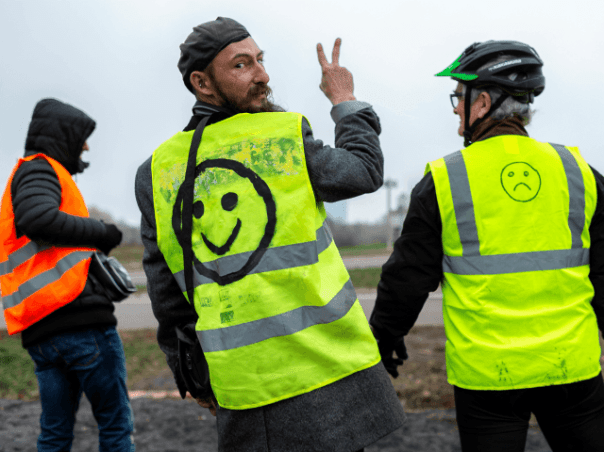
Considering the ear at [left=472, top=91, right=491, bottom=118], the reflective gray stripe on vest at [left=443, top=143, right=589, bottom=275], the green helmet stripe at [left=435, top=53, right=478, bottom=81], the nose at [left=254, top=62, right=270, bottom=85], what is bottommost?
the reflective gray stripe on vest at [left=443, top=143, right=589, bottom=275]

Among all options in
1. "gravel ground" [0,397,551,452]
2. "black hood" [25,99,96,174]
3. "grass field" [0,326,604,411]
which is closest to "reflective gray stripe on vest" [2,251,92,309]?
"black hood" [25,99,96,174]

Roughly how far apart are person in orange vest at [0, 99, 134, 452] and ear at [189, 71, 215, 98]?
105 centimetres

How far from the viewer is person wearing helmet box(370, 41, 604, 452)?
162 centimetres

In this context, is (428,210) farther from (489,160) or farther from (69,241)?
(69,241)

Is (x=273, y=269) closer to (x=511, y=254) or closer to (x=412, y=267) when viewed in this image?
(x=412, y=267)

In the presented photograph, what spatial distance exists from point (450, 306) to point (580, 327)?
0.42 m

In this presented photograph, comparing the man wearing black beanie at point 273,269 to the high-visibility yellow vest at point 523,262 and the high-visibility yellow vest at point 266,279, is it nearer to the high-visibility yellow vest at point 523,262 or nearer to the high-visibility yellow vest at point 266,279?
the high-visibility yellow vest at point 266,279

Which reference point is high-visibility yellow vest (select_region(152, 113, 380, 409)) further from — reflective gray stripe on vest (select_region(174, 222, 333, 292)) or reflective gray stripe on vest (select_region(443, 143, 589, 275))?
reflective gray stripe on vest (select_region(443, 143, 589, 275))

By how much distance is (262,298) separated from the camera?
4.59 ft

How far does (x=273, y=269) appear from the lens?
4.61 ft

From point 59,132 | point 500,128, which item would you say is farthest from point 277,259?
point 59,132

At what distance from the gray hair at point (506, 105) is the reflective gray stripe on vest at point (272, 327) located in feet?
3.04

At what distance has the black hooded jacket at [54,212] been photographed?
7.28 ft

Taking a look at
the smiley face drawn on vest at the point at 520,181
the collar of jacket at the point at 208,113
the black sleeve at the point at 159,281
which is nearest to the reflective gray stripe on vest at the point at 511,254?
the smiley face drawn on vest at the point at 520,181
